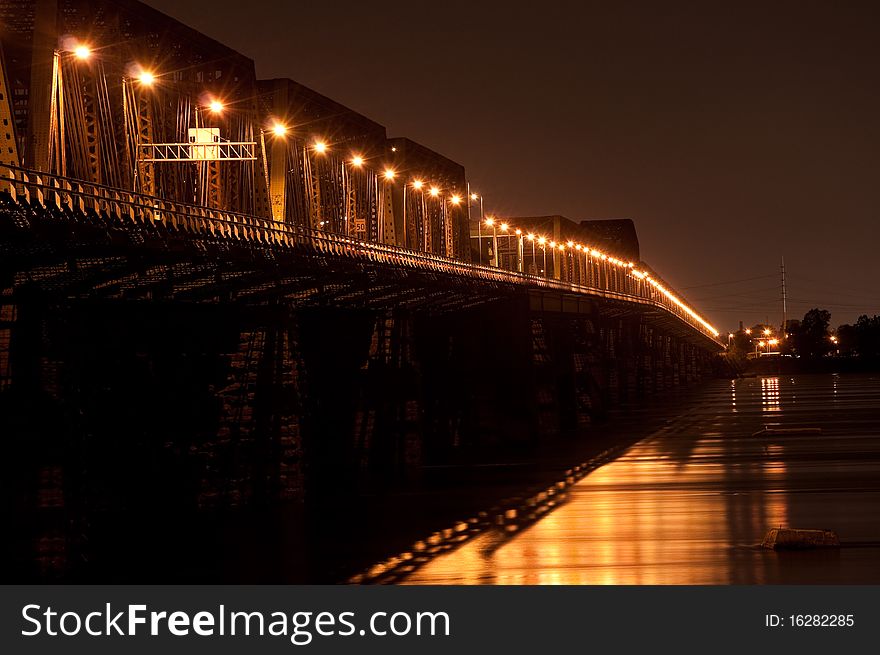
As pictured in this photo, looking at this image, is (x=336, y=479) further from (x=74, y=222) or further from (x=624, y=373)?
(x=624, y=373)

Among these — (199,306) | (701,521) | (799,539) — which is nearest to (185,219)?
(199,306)

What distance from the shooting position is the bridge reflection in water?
1293 inches

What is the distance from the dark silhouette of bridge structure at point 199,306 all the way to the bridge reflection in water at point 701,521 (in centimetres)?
941

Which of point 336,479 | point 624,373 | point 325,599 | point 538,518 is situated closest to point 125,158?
point 336,479

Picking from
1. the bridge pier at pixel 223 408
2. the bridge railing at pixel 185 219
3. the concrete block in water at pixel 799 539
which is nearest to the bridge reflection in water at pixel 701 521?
the concrete block in water at pixel 799 539

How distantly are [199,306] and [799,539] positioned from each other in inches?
922

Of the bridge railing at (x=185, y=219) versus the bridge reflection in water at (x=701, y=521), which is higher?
the bridge railing at (x=185, y=219)

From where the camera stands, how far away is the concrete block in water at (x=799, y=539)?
35250 mm

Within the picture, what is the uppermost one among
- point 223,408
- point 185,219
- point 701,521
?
point 185,219

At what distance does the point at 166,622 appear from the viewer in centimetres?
2867

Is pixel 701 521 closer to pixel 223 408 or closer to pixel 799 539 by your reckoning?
pixel 799 539

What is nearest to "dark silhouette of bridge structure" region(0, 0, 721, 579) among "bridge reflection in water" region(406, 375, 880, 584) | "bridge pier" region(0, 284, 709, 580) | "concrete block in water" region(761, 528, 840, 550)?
"bridge pier" region(0, 284, 709, 580)

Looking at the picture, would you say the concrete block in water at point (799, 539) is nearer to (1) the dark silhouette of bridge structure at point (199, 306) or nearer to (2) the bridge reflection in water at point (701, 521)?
(2) the bridge reflection in water at point (701, 521)

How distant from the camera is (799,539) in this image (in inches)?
1399
